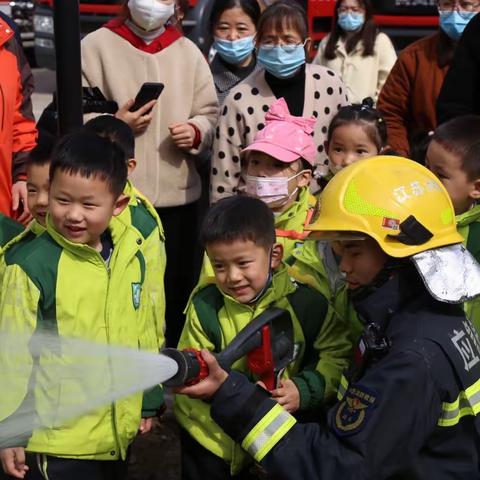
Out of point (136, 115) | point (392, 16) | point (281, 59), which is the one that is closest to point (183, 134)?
point (136, 115)

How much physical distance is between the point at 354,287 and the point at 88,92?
8.26ft

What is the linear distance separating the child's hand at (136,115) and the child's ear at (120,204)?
1172 mm

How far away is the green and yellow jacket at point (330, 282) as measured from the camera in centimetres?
338

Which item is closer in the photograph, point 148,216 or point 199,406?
point 199,406

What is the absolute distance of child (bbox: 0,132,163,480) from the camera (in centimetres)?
321

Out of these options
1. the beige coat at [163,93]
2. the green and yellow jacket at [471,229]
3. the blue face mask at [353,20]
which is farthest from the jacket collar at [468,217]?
the blue face mask at [353,20]

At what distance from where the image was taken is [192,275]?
550cm

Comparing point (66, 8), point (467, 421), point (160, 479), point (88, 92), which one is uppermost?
point (66, 8)

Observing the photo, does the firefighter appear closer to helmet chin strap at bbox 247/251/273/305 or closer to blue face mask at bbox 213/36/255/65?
helmet chin strap at bbox 247/251/273/305

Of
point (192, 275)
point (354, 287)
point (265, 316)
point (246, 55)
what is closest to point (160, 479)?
point (192, 275)

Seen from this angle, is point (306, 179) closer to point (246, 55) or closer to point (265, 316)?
point (265, 316)

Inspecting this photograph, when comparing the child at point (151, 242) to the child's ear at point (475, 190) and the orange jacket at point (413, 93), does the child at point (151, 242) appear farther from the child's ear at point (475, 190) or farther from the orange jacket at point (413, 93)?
the orange jacket at point (413, 93)

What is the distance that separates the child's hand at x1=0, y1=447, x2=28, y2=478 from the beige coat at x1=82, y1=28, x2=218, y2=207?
2.04 m

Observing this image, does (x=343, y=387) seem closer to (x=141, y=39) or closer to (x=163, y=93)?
(x=163, y=93)
